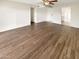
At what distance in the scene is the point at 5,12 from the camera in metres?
6.90

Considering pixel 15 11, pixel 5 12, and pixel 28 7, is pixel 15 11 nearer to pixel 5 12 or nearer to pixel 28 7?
pixel 5 12

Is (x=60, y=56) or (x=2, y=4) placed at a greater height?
(x=2, y=4)

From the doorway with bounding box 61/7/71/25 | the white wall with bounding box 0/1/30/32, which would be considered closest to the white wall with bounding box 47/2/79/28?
the doorway with bounding box 61/7/71/25

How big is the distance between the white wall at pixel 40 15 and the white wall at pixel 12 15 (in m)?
1.69

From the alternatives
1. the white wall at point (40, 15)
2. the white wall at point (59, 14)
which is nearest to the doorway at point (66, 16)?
the white wall at point (59, 14)

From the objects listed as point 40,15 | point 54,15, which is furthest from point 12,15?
point 54,15

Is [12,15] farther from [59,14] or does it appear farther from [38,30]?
[59,14]

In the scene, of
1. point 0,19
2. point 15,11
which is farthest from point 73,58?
point 15,11

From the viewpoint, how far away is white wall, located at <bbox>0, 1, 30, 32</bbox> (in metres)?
6.78

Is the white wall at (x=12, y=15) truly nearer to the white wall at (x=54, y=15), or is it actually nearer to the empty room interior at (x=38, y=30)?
the empty room interior at (x=38, y=30)

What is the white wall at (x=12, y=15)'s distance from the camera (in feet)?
22.2

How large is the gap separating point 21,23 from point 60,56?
5.79m

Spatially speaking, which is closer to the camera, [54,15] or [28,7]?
[28,7]

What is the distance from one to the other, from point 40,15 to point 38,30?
4165mm
